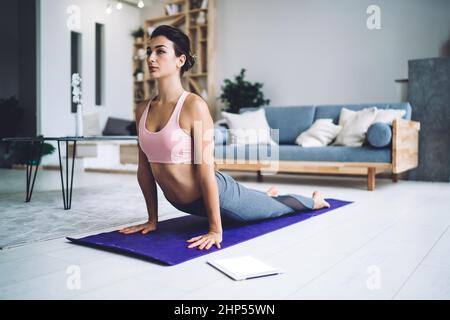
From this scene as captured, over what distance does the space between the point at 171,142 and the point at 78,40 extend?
6.10 m

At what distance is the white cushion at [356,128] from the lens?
13.6 feet

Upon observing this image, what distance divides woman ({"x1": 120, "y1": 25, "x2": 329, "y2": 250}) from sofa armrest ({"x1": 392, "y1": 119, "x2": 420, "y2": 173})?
2362 mm

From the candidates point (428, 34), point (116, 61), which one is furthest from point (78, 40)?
point (428, 34)

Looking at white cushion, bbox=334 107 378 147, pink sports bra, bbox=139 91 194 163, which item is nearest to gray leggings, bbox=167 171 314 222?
pink sports bra, bbox=139 91 194 163

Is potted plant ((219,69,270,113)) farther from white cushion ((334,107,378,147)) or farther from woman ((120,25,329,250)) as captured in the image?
woman ((120,25,329,250))

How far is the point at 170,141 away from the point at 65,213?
3.96 feet

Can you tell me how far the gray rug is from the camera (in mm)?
2049

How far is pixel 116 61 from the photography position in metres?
7.66

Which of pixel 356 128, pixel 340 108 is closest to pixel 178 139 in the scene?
pixel 356 128

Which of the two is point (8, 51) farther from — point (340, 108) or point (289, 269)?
point (289, 269)

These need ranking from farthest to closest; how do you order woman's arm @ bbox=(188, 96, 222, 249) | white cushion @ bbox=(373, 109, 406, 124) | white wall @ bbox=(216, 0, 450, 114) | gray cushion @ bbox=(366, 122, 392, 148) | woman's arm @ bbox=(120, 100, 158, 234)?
white wall @ bbox=(216, 0, 450, 114), white cushion @ bbox=(373, 109, 406, 124), gray cushion @ bbox=(366, 122, 392, 148), woman's arm @ bbox=(120, 100, 158, 234), woman's arm @ bbox=(188, 96, 222, 249)

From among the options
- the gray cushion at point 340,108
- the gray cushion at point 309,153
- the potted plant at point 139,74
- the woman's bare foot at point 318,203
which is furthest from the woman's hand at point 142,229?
the potted plant at point 139,74

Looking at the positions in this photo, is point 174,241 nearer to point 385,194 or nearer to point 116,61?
point 385,194
